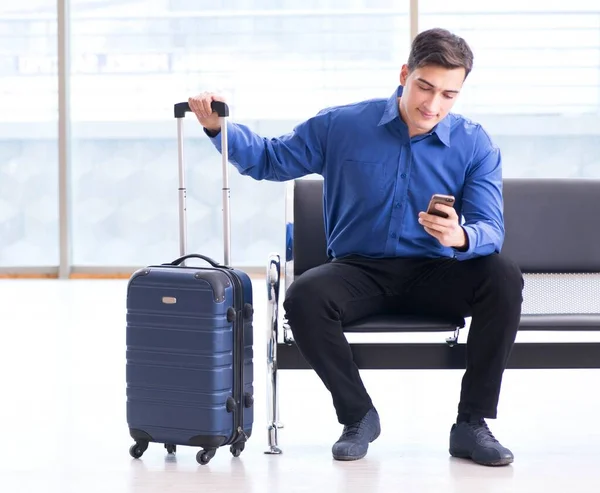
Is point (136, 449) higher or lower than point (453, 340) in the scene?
lower

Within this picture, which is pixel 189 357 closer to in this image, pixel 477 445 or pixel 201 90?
pixel 477 445

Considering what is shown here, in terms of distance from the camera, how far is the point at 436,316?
2.29 meters

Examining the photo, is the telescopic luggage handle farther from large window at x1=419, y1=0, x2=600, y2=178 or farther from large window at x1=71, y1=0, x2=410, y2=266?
large window at x1=419, y1=0, x2=600, y2=178

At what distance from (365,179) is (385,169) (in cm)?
5

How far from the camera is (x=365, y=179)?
94.9 inches

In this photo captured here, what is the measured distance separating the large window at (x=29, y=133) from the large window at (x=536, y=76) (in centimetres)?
262

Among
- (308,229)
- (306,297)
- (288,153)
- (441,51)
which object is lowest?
(306,297)

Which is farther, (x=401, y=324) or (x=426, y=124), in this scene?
(x=426, y=124)

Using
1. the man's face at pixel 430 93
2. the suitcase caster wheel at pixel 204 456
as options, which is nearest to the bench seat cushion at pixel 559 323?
the man's face at pixel 430 93

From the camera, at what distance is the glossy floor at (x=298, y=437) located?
207cm

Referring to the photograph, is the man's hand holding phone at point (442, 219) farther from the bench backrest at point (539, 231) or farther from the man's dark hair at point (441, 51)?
→ the bench backrest at point (539, 231)

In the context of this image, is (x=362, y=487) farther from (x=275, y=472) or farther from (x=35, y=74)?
(x=35, y=74)

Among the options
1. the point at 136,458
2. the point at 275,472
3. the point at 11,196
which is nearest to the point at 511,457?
the point at 275,472

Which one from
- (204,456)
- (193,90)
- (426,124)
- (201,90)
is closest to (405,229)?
(426,124)
